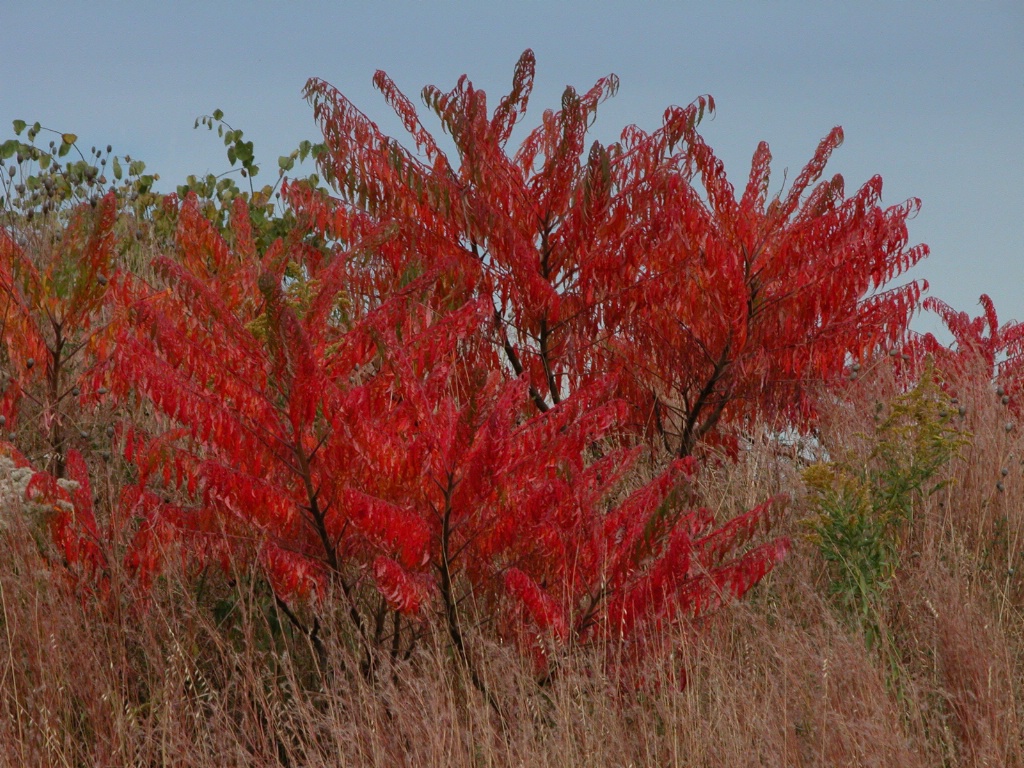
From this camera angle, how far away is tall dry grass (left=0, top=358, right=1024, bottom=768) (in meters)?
3.57

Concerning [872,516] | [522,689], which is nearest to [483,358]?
[872,516]

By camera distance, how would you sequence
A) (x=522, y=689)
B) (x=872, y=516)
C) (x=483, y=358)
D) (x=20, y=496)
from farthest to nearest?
(x=483, y=358) → (x=872, y=516) → (x=20, y=496) → (x=522, y=689)

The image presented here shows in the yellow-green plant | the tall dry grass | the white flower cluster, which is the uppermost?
the white flower cluster

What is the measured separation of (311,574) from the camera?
3891mm

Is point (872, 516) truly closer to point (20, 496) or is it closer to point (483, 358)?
point (483, 358)

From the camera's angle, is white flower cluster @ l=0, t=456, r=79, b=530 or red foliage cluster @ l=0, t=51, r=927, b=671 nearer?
red foliage cluster @ l=0, t=51, r=927, b=671

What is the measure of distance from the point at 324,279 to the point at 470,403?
68 centimetres

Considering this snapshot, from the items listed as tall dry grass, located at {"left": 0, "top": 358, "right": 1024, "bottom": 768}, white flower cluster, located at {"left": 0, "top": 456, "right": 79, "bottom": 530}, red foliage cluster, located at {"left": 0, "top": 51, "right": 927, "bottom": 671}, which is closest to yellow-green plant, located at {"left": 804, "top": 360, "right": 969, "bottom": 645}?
tall dry grass, located at {"left": 0, "top": 358, "right": 1024, "bottom": 768}

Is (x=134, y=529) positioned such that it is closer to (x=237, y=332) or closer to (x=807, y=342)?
(x=237, y=332)

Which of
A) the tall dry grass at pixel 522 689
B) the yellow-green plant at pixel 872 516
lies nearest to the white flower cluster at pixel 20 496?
the tall dry grass at pixel 522 689

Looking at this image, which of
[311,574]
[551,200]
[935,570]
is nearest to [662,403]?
[551,200]

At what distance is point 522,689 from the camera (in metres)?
3.55

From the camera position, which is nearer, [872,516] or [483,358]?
[872,516]

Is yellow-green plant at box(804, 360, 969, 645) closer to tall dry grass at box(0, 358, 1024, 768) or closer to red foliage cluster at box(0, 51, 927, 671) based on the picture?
tall dry grass at box(0, 358, 1024, 768)
